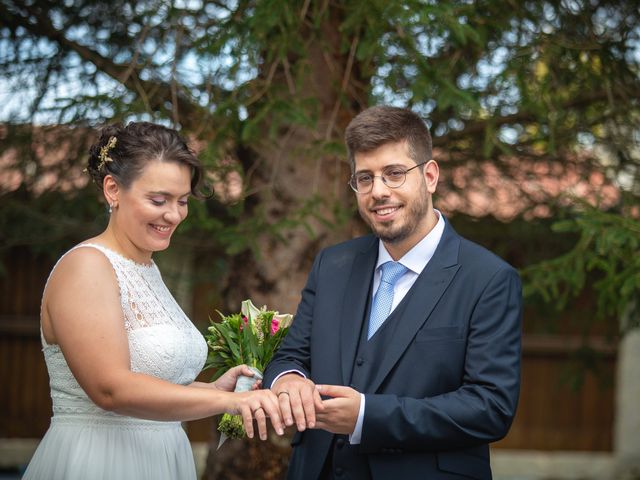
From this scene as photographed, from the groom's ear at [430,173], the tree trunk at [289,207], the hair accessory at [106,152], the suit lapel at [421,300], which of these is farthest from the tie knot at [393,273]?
the tree trunk at [289,207]

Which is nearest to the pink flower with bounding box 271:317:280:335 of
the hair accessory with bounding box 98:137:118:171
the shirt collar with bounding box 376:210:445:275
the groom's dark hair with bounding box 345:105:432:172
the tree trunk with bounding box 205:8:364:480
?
the shirt collar with bounding box 376:210:445:275

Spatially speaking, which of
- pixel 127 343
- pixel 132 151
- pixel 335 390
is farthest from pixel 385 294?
pixel 132 151

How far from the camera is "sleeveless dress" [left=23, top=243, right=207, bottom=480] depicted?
338 cm

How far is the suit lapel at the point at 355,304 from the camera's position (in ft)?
11.0

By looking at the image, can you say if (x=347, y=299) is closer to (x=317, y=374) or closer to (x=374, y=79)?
(x=317, y=374)

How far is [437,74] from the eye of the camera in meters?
4.77

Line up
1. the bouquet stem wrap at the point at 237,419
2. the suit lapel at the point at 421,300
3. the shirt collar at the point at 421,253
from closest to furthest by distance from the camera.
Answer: the suit lapel at the point at 421,300
the shirt collar at the point at 421,253
the bouquet stem wrap at the point at 237,419

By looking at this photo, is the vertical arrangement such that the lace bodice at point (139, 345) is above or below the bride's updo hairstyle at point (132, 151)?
below

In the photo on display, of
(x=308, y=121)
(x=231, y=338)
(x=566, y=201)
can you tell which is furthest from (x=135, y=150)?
(x=566, y=201)

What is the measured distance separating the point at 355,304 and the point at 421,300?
0.29 meters

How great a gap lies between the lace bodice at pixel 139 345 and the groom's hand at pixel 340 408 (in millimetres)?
664

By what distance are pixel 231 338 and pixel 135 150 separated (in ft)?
3.30

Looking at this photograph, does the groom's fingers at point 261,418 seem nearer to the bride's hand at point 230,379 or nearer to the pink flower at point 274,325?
the bride's hand at point 230,379

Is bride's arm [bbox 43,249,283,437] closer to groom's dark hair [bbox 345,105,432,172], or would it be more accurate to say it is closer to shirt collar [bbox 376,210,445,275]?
shirt collar [bbox 376,210,445,275]
